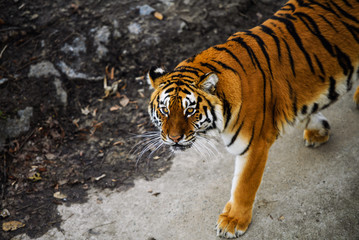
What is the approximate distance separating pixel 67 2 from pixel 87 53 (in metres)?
1.05

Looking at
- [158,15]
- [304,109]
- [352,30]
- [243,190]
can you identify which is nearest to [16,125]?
[158,15]

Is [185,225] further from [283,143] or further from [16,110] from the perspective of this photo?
[16,110]

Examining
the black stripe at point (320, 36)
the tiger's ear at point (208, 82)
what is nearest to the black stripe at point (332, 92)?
the black stripe at point (320, 36)

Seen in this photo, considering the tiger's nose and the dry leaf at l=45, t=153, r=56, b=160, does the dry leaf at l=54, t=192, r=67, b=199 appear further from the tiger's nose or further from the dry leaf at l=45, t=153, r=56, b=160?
the tiger's nose

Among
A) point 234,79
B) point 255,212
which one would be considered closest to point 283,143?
point 255,212

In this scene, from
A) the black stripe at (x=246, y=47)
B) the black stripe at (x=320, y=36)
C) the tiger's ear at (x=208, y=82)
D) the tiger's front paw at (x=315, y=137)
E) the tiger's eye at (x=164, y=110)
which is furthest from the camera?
the tiger's front paw at (x=315, y=137)

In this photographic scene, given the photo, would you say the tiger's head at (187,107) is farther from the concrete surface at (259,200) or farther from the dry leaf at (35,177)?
the dry leaf at (35,177)

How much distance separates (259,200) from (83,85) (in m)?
3.15

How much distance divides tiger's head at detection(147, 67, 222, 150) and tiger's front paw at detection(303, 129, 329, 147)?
64.1 inches

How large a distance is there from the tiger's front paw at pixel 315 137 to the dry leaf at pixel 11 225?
3434 millimetres

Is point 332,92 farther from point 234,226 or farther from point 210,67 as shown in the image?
point 234,226

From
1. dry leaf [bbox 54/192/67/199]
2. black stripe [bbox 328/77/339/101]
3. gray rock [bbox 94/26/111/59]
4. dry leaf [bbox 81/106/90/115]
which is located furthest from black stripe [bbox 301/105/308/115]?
gray rock [bbox 94/26/111/59]

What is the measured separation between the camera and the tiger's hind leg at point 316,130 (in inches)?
143

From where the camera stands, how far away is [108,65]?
511 cm
